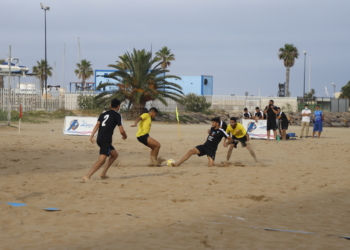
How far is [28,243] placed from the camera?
514 centimetres

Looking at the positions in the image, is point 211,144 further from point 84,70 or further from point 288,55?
point 84,70

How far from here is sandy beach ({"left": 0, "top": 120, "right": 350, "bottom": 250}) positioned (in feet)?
17.8

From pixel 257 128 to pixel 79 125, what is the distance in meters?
8.30

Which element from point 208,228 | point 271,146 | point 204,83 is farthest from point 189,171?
point 204,83

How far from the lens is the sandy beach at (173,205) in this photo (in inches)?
214

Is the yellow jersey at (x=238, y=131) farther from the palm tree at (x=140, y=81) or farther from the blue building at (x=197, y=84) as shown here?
the blue building at (x=197, y=84)

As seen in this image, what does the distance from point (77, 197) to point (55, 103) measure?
118 ft

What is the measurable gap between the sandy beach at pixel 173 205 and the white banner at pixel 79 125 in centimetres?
827

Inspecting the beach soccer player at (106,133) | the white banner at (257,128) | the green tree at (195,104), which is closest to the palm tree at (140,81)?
the green tree at (195,104)

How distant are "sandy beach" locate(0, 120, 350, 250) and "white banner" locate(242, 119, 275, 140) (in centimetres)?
896

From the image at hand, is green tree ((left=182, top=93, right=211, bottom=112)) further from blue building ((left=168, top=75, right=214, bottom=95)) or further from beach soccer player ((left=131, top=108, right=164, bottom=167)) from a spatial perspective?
beach soccer player ((left=131, top=108, right=164, bottom=167))

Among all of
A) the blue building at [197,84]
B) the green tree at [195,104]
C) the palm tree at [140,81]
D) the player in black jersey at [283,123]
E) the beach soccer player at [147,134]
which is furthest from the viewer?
the blue building at [197,84]

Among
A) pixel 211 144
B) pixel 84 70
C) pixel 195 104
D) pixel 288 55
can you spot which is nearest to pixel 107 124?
pixel 211 144

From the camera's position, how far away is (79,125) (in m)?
21.8
